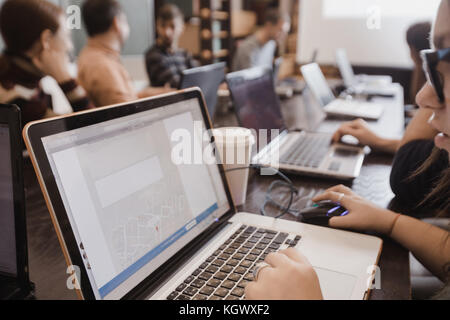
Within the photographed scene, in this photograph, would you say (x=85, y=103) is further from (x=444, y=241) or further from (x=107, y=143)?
(x=444, y=241)

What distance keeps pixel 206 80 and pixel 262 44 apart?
2.74 metres

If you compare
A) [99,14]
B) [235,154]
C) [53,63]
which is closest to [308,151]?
[235,154]

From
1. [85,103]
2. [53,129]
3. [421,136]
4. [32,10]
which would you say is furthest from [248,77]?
[32,10]

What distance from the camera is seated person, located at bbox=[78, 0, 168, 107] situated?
1935mm

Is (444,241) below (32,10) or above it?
below

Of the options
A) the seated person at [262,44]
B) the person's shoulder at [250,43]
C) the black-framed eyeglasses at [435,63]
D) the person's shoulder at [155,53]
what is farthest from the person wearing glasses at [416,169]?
the person's shoulder at [250,43]

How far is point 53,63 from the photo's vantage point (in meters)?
1.67

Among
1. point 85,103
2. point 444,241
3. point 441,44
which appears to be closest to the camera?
point 441,44

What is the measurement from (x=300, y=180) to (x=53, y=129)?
0.75 metres

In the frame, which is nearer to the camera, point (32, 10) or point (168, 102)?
point (168, 102)

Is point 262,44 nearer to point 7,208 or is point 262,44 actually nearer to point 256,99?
point 256,99

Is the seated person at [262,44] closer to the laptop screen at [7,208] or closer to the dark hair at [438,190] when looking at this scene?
the dark hair at [438,190]

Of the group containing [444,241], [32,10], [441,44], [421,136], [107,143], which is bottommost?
[444,241]

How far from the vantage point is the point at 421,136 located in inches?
39.8
